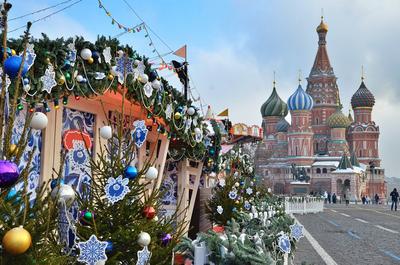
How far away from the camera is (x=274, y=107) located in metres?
84.7

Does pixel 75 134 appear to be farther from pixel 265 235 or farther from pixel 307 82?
pixel 307 82

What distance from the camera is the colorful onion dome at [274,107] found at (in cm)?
8462

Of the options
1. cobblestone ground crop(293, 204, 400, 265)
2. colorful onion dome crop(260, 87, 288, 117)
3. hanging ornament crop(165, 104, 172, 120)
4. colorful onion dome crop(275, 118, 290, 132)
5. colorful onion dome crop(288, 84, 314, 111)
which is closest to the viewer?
hanging ornament crop(165, 104, 172, 120)

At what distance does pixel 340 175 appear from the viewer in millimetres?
68438

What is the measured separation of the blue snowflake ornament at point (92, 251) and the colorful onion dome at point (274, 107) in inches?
3253

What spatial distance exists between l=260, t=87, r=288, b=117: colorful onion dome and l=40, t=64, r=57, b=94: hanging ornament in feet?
265

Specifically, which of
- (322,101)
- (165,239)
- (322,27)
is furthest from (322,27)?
(165,239)

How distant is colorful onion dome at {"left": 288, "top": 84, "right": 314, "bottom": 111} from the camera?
242 feet

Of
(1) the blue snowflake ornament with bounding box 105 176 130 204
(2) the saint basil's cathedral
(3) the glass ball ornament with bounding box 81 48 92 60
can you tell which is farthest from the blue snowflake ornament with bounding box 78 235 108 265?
(2) the saint basil's cathedral

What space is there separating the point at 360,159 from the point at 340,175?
13.1m

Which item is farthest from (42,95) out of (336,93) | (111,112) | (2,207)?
(336,93)

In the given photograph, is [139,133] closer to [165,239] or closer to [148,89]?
[165,239]

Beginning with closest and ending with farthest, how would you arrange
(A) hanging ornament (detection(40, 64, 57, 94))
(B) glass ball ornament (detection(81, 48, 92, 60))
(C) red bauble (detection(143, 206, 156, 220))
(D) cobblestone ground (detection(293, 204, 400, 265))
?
(C) red bauble (detection(143, 206, 156, 220))
(A) hanging ornament (detection(40, 64, 57, 94))
(B) glass ball ornament (detection(81, 48, 92, 60))
(D) cobblestone ground (detection(293, 204, 400, 265))

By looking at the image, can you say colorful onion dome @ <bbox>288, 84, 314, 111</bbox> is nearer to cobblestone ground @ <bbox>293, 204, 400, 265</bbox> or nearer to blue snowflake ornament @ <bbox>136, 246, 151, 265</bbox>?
cobblestone ground @ <bbox>293, 204, 400, 265</bbox>
